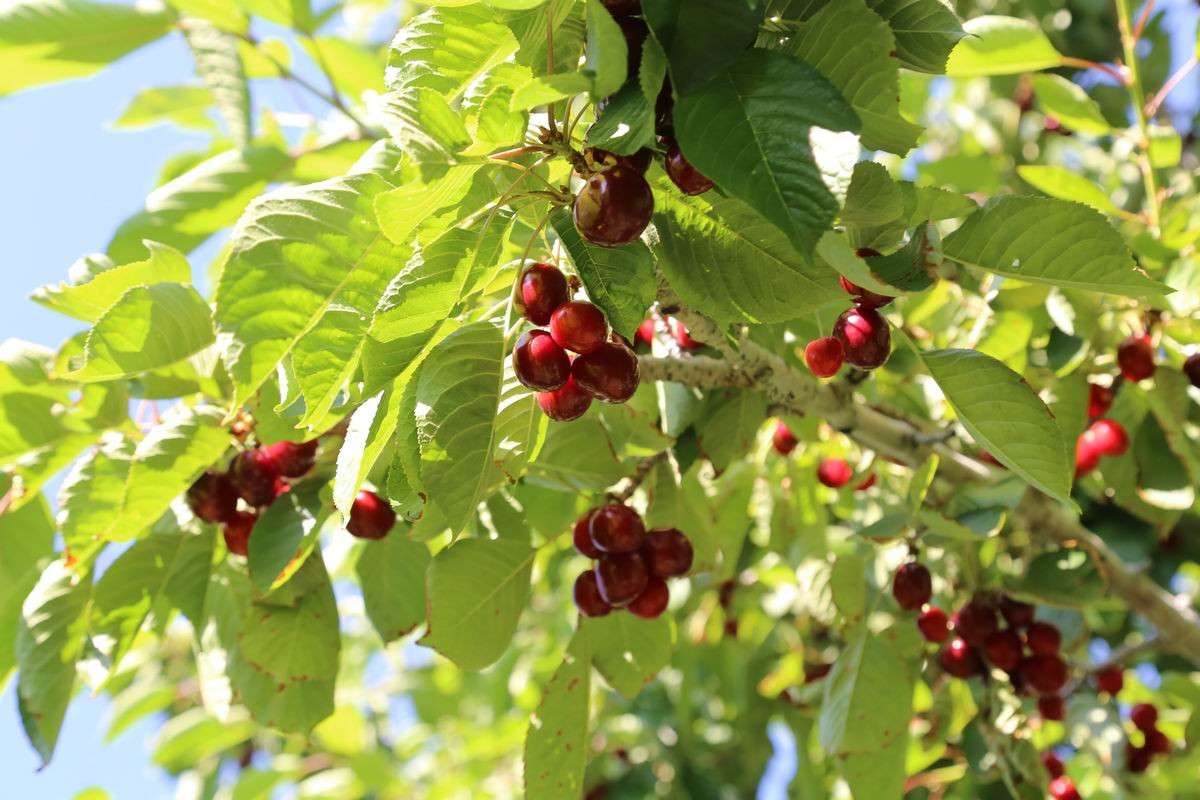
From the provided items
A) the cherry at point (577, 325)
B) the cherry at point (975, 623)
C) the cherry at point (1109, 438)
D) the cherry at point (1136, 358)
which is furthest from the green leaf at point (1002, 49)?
the cherry at point (577, 325)

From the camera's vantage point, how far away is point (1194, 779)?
2496mm

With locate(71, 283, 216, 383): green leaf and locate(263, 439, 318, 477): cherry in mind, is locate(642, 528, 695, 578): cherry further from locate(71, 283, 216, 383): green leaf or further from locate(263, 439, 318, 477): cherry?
locate(71, 283, 216, 383): green leaf

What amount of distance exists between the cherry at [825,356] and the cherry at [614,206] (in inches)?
14.5

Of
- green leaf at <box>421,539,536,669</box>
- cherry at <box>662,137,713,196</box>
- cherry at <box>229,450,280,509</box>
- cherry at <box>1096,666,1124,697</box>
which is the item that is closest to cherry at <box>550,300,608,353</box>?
cherry at <box>662,137,713,196</box>

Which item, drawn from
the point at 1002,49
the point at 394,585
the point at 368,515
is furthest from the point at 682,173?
the point at 1002,49

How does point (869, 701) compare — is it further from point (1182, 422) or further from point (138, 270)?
point (138, 270)

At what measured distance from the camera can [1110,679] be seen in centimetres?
242

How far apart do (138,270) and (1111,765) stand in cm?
205

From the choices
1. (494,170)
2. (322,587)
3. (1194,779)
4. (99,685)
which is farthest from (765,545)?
(494,170)

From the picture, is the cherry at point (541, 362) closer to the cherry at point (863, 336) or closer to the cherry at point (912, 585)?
the cherry at point (863, 336)

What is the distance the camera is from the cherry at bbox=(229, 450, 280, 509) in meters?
1.55

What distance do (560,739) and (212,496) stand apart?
2.16ft

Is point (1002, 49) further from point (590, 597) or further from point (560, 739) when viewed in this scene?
point (560, 739)

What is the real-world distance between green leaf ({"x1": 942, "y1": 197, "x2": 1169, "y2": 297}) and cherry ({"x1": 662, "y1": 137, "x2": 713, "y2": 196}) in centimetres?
32
